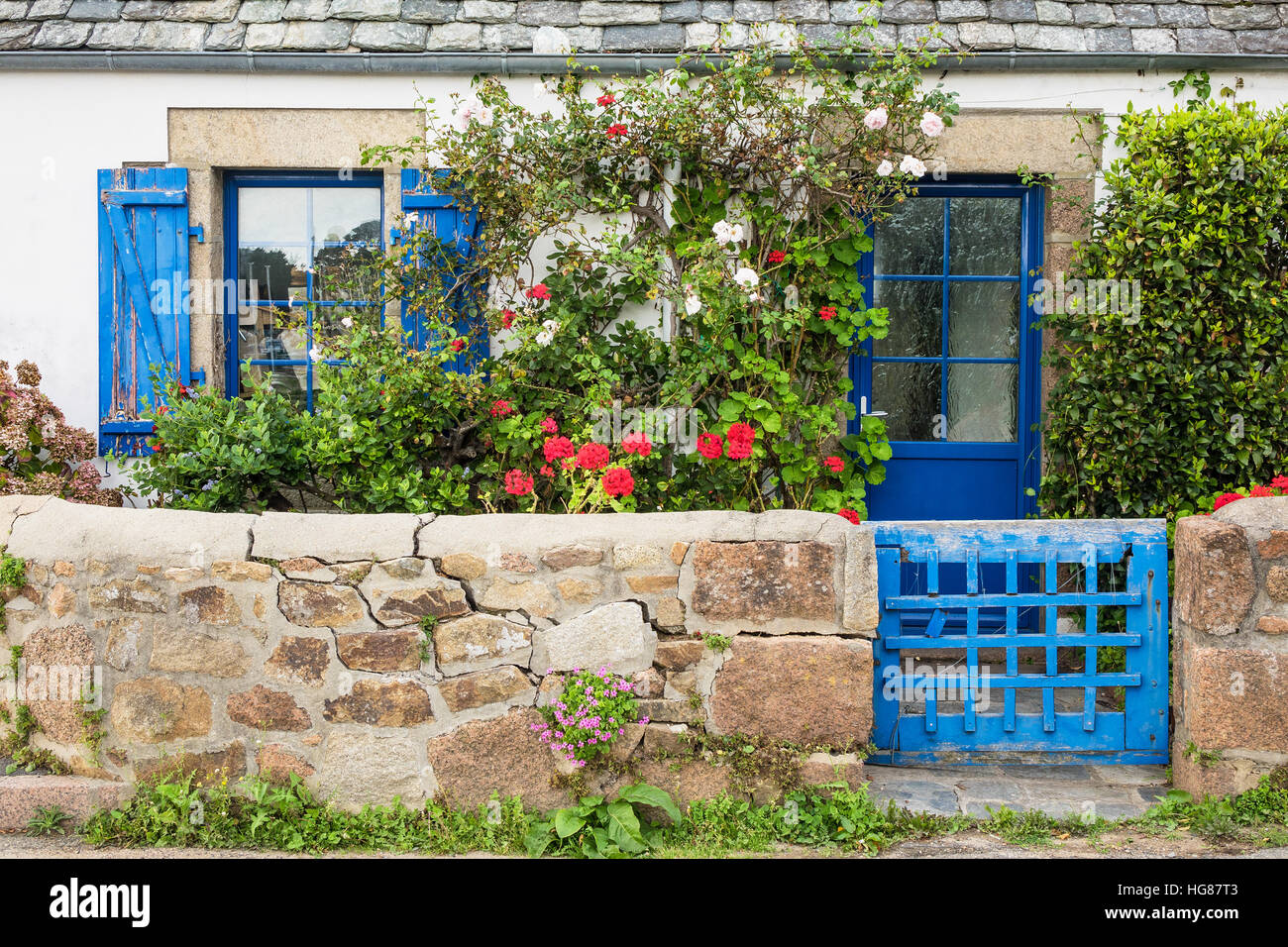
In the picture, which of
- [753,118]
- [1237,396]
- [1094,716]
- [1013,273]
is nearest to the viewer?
[1094,716]

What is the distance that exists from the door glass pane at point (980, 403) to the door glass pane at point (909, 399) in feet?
0.31

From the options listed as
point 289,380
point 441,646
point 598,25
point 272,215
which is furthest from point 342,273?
point 441,646

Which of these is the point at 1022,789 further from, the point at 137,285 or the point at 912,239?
the point at 137,285

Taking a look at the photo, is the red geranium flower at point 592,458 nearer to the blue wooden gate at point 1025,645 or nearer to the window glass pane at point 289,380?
the blue wooden gate at point 1025,645

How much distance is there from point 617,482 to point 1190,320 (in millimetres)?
2723

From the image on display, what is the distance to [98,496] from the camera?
4.62 meters

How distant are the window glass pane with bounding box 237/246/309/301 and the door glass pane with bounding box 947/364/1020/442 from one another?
136 inches

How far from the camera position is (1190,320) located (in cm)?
436

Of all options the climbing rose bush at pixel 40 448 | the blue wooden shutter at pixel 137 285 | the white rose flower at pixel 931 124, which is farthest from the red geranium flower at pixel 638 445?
the climbing rose bush at pixel 40 448

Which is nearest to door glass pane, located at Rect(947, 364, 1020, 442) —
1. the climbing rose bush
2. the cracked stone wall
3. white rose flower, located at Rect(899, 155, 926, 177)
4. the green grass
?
white rose flower, located at Rect(899, 155, 926, 177)

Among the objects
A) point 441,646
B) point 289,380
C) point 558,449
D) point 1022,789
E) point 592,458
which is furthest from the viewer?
point 289,380

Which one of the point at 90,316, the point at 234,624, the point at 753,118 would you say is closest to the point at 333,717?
the point at 234,624

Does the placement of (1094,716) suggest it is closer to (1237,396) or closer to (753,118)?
(1237,396)

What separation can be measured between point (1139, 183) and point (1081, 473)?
4.41 ft
